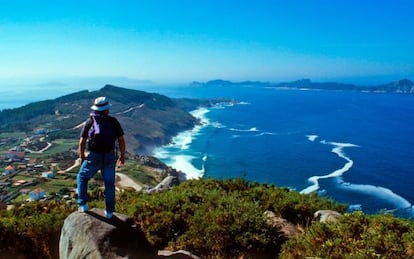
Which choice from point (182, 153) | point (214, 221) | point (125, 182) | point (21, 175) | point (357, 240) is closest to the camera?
point (357, 240)

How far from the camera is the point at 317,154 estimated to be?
8550 centimetres

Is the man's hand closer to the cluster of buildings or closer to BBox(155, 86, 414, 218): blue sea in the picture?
BBox(155, 86, 414, 218): blue sea

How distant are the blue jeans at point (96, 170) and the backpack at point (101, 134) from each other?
145mm

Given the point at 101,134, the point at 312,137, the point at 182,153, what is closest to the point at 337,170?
the point at 312,137

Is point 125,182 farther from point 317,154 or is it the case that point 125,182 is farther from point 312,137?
point 312,137

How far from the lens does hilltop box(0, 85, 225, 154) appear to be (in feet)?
396

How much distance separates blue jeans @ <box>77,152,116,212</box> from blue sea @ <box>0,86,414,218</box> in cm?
2685

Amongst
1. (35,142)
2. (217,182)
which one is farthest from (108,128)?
(35,142)

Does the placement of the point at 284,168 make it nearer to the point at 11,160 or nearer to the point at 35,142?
the point at 11,160

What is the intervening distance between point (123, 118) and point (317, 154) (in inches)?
3137

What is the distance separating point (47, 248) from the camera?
791 cm

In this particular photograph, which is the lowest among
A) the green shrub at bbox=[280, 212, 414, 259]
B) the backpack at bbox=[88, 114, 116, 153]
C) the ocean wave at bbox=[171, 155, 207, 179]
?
the ocean wave at bbox=[171, 155, 207, 179]

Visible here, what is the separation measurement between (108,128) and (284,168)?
228ft

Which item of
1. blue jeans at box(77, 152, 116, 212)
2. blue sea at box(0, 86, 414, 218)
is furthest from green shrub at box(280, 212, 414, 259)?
blue sea at box(0, 86, 414, 218)
